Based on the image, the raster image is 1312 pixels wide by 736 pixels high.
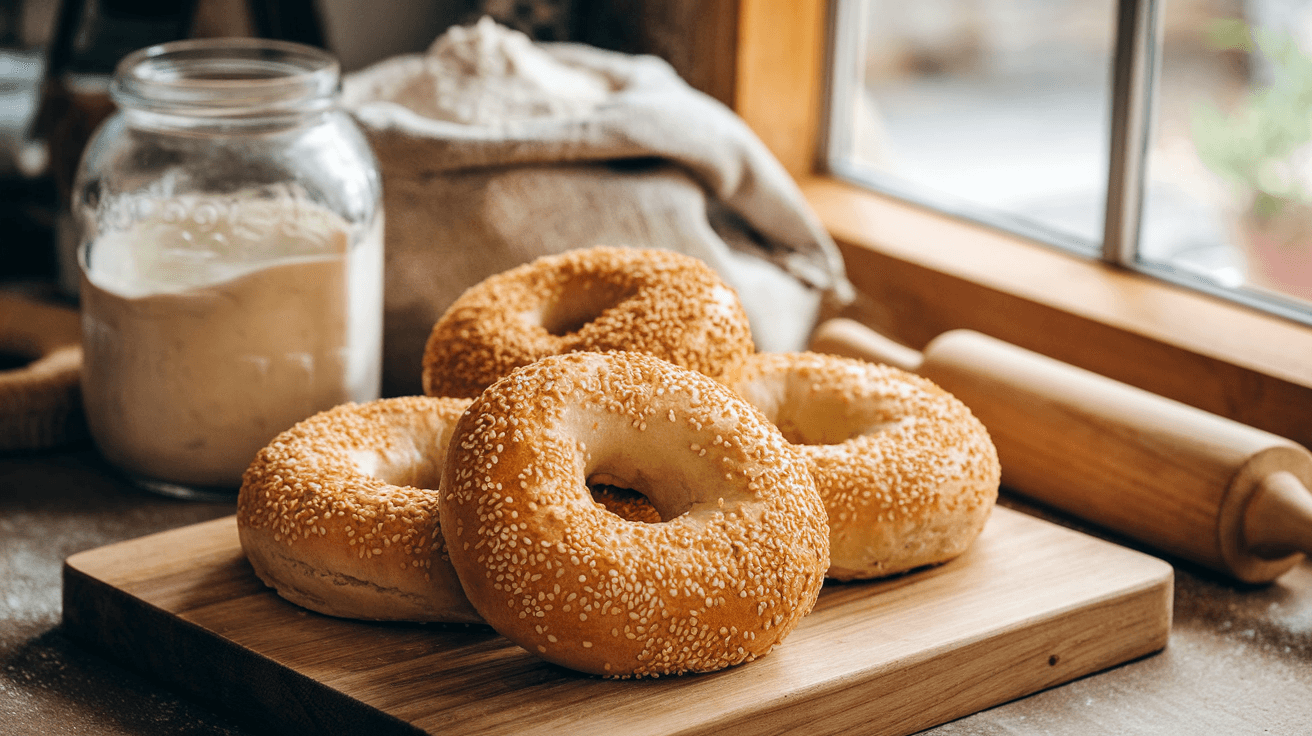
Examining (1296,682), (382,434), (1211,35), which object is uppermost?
(1211,35)

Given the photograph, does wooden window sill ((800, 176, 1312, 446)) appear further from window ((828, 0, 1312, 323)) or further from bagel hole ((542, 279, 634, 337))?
bagel hole ((542, 279, 634, 337))

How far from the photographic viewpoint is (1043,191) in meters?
1.50

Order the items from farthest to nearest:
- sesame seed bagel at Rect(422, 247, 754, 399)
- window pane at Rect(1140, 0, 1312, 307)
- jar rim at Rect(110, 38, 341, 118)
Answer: window pane at Rect(1140, 0, 1312, 307) → jar rim at Rect(110, 38, 341, 118) → sesame seed bagel at Rect(422, 247, 754, 399)

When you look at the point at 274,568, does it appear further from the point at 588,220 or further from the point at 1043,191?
the point at 1043,191

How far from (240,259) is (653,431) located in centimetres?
43

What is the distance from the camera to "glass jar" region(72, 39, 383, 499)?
41.0 inches

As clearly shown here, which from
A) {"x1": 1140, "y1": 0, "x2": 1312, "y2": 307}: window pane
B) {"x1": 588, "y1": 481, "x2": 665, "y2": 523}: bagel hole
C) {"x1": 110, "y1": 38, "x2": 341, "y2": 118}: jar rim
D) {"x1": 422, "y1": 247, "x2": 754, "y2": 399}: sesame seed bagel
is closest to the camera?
{"x1": 588, "y1": 481, "x2": 665, "y2": 523}: bagel hole

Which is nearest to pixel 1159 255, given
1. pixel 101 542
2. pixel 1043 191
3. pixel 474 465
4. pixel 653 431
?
pixel 1043 191

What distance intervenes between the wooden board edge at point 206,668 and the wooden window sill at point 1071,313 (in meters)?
0.78

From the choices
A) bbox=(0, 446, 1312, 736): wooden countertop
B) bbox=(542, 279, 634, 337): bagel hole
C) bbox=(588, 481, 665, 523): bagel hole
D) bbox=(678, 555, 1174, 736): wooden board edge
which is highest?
bbox=(542, 279, 634, 337): bagel hole

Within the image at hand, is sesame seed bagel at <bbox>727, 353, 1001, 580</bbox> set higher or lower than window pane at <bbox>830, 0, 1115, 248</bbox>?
lower

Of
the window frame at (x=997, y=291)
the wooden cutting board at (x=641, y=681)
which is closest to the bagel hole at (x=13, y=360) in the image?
the wooden cutting board at (x=641, y=681)

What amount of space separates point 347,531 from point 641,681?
21 cm

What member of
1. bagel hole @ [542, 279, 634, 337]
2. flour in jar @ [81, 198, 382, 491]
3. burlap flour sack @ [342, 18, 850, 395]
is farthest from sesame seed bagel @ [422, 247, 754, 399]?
burlap flour sack @ [342, 18, 850, 395]
